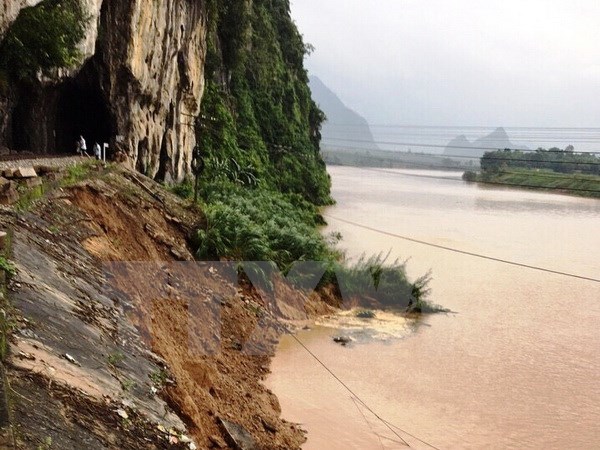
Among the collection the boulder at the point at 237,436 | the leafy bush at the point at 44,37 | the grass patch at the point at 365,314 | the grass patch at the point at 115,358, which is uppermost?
the leafy bush at the point at 44,37

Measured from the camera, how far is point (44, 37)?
1286cm

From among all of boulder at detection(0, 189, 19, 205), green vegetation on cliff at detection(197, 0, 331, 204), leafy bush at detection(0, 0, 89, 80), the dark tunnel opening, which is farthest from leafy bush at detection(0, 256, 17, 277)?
green vegetation on cliff at detection(197, 0, 331, 204)

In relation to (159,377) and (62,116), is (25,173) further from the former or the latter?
(62,116)

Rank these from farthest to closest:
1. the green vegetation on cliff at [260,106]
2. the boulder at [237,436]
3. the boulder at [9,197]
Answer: the green vegetation on cliff at [260,106] → the boulder at [9,197] → the boulder at [237,436]

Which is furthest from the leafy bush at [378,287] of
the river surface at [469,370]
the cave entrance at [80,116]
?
the cave entrance at [80,116]

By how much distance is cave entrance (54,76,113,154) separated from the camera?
17703 mm

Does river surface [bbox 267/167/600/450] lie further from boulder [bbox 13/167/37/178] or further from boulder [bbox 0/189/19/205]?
boulder [bbox 13/167/37/178]

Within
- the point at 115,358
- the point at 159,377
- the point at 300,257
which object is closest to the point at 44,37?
the point at 300,257

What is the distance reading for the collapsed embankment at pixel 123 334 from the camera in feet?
11.5

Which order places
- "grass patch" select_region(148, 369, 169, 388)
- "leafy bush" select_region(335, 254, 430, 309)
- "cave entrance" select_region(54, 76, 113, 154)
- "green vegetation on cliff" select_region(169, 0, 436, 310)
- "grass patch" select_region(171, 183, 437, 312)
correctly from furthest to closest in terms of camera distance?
"cave entrance" select_region(54, 76, 113, 154), "leafy bush" select_region(335, 254, 430, 309), "green vegetation on cliff" select_region(169, 0, 436, 310), "grass patch" select_region(171, 183, 437, 312), "grass patch" select_region(148, 369, 169, 388)

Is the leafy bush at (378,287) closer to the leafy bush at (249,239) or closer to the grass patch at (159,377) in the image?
the leafy bush at (249,239)

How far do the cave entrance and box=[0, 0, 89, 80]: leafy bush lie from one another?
384cm

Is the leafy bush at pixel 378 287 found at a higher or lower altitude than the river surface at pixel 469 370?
higher

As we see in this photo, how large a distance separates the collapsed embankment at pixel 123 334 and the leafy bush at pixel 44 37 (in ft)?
11.3
